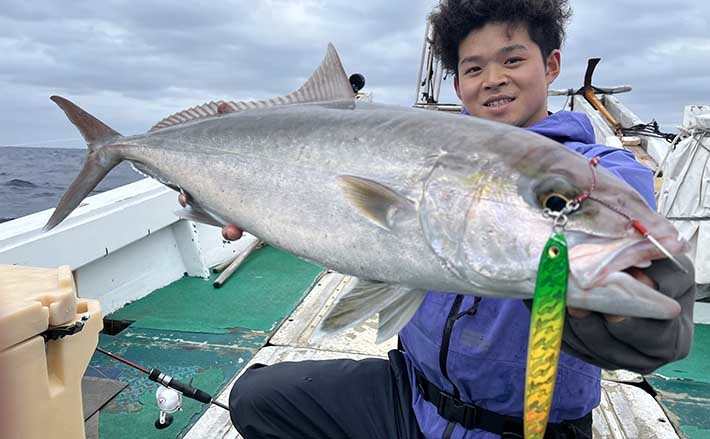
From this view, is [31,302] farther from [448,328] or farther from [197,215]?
[448,328]

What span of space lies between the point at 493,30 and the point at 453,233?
50.1 inches

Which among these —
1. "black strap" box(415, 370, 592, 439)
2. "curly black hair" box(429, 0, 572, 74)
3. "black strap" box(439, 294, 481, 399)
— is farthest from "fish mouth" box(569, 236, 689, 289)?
"curly black hair" box(429, 0, 572, 74)

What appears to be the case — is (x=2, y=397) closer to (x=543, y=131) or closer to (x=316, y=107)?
(x=316, y=107)

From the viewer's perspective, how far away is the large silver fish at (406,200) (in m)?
1.26

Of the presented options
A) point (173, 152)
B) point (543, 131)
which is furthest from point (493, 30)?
point (173, 152)

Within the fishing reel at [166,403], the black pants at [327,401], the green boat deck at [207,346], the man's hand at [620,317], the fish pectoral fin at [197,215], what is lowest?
the green boat deck at [207,346]

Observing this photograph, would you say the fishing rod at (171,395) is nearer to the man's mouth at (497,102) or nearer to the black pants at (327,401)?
the black pants at (327,401)

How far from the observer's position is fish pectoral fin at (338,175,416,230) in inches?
58.2

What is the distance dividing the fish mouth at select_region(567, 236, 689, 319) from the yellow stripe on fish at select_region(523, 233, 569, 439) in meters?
0.05

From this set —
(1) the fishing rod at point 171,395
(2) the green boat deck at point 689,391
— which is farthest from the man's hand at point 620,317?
(2) the green boat deck at point 689,391

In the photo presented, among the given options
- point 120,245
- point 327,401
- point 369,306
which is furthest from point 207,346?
point 369,306

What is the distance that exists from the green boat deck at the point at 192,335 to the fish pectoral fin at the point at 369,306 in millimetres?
1929

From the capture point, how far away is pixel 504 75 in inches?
86.9

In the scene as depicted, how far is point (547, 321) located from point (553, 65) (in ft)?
5.50
